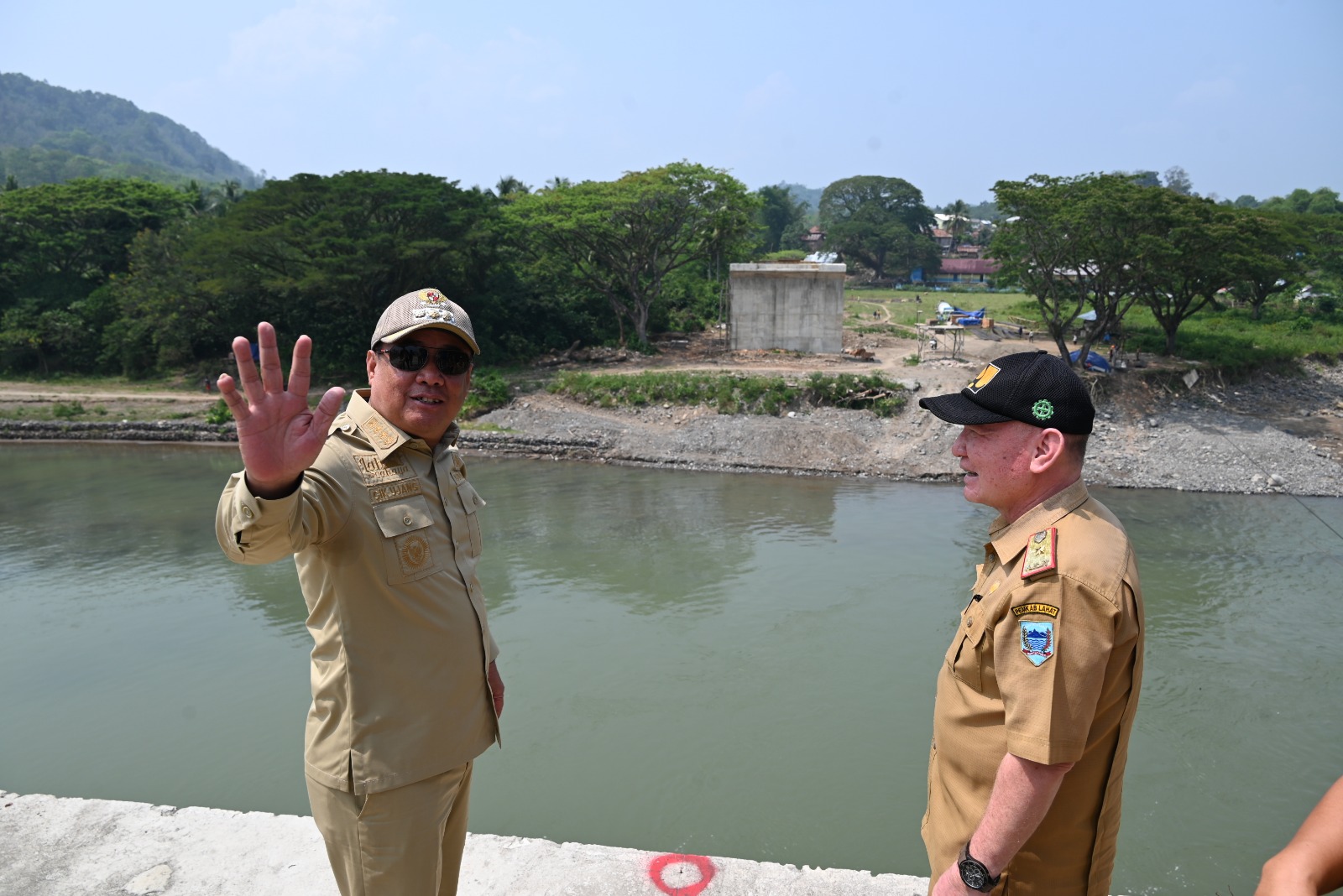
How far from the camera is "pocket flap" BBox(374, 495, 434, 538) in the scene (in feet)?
6.38

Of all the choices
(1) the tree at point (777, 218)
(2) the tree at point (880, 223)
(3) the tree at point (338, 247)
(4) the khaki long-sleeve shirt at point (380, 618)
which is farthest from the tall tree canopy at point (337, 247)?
(1) the tree at point (777, 218)

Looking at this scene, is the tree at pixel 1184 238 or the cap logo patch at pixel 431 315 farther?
the tree at pixel 1184 238

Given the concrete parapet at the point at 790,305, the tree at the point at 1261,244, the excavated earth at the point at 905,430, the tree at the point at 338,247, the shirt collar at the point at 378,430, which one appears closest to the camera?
the shirt collar at the point at 378,430

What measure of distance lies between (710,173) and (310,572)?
20.7 metres

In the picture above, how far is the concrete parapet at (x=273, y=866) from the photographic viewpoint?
2.59m

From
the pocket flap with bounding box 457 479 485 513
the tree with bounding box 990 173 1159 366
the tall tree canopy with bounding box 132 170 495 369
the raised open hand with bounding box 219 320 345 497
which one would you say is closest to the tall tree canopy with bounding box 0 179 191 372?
the tall tree canopy with bounding box 132 170 495 369

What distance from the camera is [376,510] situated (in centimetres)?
194

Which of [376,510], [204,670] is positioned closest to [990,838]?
[376,510]

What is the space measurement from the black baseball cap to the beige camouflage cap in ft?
3.84

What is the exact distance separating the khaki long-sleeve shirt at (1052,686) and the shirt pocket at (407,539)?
1.21 m

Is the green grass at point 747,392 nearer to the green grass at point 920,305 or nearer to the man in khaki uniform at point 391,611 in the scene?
the green grass at point 920,305

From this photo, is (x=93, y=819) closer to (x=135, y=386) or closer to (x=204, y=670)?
(x=204, y=670)

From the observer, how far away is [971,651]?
1.71 meters

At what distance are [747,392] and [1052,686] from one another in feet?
51.6
